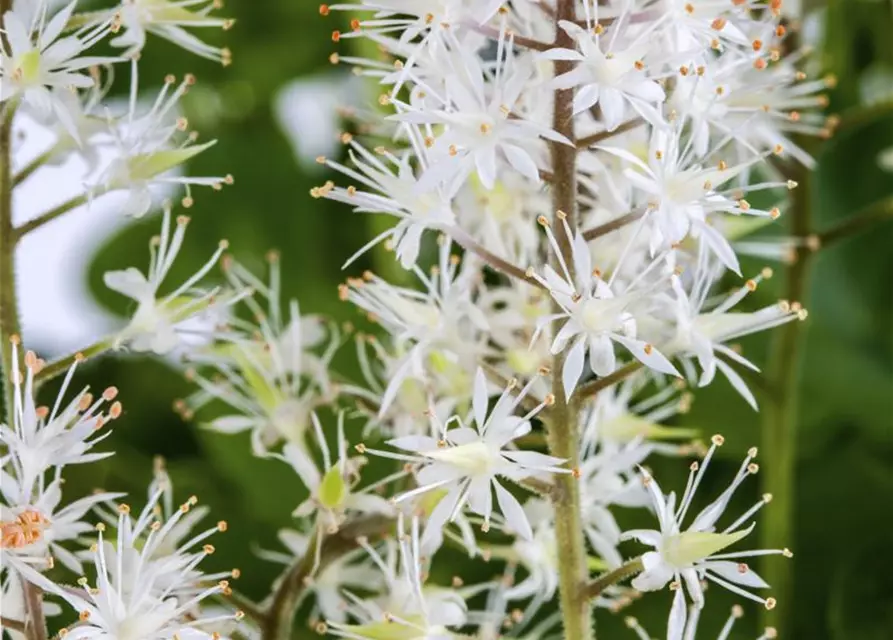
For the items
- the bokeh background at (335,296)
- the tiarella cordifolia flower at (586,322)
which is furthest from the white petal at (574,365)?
the bokeh background at (335,296)

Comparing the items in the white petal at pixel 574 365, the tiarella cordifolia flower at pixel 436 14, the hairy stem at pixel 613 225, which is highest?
the tiarella cordifolia flower at pixel 436 14

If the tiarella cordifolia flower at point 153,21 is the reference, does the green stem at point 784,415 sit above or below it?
below

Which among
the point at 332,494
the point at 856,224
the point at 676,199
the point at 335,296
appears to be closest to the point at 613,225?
the point at 676,199

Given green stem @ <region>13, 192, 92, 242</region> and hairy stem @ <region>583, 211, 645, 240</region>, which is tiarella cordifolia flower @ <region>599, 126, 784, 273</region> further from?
green stem @ <region>13, 192, 92, 242</region>

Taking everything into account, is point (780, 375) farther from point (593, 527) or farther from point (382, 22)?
point (382, 22)

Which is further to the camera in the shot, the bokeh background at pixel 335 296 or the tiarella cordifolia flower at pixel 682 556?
the bokeh background at pixel 335 296

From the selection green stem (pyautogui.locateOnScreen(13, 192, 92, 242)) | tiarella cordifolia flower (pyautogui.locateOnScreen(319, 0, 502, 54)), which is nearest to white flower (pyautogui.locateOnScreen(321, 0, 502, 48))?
tiarella cordifolia flower (pyautogui.locateOnScreen(319, 0, 502, 54))

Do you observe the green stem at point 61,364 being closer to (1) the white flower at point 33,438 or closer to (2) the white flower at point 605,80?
(1) the white flower at point 33,438
